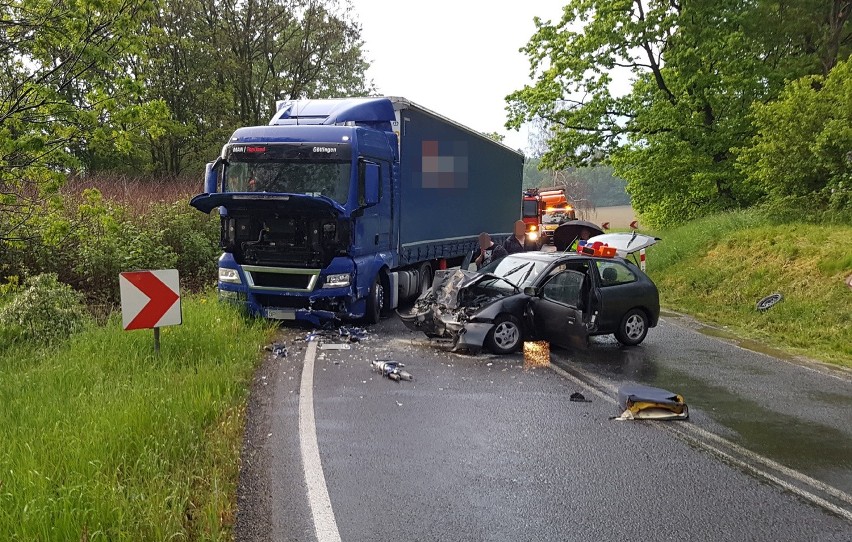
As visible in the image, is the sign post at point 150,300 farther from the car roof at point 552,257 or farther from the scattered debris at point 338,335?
the car roof at point 552,257

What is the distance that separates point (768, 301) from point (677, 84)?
11.8 meters

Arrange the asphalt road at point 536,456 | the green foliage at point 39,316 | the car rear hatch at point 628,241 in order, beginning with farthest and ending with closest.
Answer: the car rear hatch at point 628,241
the green foliage at point 39,316
the asphalt road at point 536,456

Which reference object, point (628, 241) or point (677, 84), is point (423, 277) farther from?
point (677, 84)

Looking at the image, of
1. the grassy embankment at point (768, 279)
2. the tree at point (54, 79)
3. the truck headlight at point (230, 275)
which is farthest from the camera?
the grassy embankment at point (768, 279)

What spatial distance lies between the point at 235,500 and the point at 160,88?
94.5ft

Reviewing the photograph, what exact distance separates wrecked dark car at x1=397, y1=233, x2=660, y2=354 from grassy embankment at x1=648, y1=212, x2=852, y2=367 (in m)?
2.59

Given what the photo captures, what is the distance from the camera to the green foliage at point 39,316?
8.06m

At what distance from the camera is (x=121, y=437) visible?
4.48 meters

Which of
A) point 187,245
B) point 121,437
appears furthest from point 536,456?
point 187,245

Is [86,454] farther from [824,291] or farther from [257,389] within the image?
[824,291]

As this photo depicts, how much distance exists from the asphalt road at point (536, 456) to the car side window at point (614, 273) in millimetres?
1687

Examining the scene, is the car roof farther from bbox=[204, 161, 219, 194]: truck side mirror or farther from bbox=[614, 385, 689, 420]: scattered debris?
bbox=[204, 161, 219, 194]: truck side mirror

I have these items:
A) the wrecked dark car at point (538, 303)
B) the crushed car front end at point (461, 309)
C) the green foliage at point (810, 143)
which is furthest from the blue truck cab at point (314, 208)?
the green foliage at point (810, 143)

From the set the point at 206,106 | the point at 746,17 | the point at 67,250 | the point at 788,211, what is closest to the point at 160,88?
the point at 206,106
